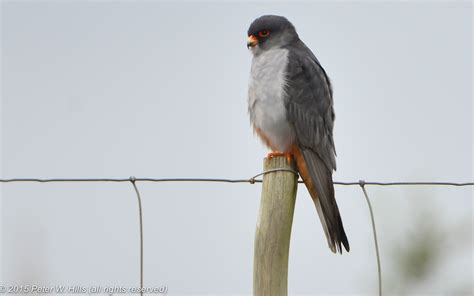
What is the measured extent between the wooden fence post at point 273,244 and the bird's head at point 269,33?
2.44 meters

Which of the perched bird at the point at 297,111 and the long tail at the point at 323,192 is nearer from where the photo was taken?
the long tail at the point at 323,192

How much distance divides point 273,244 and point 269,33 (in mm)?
2810

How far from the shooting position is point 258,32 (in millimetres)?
6656

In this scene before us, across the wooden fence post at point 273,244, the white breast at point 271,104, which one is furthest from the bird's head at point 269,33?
the wooden fence post at point 273,244

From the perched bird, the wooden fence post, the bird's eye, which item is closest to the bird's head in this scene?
the bird's eye

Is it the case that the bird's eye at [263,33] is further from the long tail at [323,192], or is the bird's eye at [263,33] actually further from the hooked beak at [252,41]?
the long tail at [323,192]

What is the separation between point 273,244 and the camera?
4.21 metres

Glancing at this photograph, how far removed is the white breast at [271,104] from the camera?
19.0 ft

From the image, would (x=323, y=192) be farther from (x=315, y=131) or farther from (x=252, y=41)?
(x=252, y=41)

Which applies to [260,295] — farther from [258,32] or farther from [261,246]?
[258,32]

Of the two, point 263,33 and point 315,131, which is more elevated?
point 263,33

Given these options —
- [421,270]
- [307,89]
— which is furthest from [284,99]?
[421,270]

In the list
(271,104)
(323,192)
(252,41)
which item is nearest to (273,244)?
(323,192)

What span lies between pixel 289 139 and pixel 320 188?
1.93 feet
